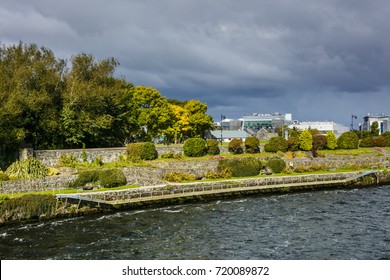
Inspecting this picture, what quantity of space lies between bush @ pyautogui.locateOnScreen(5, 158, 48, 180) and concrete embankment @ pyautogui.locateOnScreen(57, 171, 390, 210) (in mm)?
8237

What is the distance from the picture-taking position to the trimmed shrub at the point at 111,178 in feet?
148

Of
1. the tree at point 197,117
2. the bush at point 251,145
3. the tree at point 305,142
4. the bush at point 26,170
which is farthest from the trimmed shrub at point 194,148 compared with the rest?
the bush at point 26,170

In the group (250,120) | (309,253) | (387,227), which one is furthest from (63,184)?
(250,120)

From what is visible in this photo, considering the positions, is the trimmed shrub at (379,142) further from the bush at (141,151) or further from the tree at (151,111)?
the bush at (141,151)

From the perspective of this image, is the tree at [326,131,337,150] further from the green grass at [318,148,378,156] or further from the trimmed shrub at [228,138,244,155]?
the trimmed shrub at [228,138,244,155]

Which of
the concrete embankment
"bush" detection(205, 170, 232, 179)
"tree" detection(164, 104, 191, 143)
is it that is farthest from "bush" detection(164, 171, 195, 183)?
"tree" detection(164, 104, 191, 143)

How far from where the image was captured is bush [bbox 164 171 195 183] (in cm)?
5134

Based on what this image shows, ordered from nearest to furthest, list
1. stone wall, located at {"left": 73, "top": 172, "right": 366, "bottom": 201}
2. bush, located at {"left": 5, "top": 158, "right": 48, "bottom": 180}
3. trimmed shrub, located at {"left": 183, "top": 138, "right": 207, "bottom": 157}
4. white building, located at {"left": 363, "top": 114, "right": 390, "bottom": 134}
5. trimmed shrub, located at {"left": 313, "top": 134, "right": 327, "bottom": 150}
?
1. stone wall, located at {"left": 73, "top": 172, "right": 366, "bottom": 201}
2. bush, located at {"left": 5, "top": 158, "right": 48, "bottom": 180}
3. trimmed shrub, located at {"left": 183, "top": 138, "right": 207, "bottom": 157}
4. trimmed shrub, located at {"left": 313, "top": 134, "right": 327, "bottom": 150}
5. white building, located at {"left": 363, "top": 114, "right": 390, "bottom": 134}

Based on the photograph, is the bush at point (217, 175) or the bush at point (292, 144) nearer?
the bush at point (217, 175)

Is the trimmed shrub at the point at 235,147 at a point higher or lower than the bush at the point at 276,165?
higher

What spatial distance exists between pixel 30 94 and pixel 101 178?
52.3 ft

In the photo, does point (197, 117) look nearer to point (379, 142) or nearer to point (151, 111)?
point (151, 111)

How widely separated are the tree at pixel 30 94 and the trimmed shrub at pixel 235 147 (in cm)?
2954

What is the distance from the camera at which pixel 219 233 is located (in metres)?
30.9
